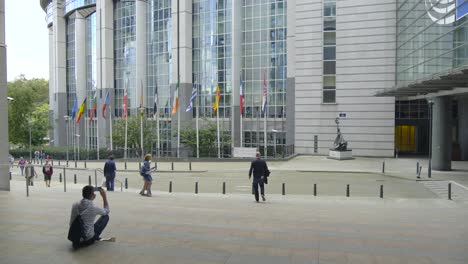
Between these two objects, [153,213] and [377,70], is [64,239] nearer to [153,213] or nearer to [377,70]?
[153,213]

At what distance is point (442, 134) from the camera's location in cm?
3266

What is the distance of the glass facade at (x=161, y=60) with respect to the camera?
63.2m

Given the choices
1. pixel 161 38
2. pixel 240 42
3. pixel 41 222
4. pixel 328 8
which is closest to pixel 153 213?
pixel 41 222

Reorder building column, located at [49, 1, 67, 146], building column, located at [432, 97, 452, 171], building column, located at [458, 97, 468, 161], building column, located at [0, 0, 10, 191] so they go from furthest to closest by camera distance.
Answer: building column, located at [49, 1, 67, 146], building column, located at [458, 97, 468, 161], building column, located at [432, 97, 452, 171], building column, located at [0, 0, 10, 191]

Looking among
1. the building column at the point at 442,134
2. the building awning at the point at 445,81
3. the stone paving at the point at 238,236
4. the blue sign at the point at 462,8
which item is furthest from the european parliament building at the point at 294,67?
the stone paving at the point at 238,236

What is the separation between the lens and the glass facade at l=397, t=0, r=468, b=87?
2931cm

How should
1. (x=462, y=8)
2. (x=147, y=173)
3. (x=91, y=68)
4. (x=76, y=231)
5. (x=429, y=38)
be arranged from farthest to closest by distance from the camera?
(x=91, y=68)
(x=429, y=38)
(x=462, y=8)
(x=147, y=173)
(x=76, y=231)

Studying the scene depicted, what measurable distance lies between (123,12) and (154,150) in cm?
2362

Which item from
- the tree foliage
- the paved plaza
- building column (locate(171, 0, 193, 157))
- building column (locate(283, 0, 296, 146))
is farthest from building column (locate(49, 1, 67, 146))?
the paved plaza

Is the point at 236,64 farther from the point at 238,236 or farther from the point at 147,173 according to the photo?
the point at 238,236

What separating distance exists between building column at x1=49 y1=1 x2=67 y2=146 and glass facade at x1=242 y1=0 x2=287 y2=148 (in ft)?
129

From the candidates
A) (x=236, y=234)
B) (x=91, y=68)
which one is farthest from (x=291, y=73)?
(x=236, y=234)

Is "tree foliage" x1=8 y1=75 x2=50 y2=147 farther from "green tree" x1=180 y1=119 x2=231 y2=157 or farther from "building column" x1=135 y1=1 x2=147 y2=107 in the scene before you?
Result: "green tree" x1=180 y1=119 x2=231 y2=157

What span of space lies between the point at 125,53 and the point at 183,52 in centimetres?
1396
